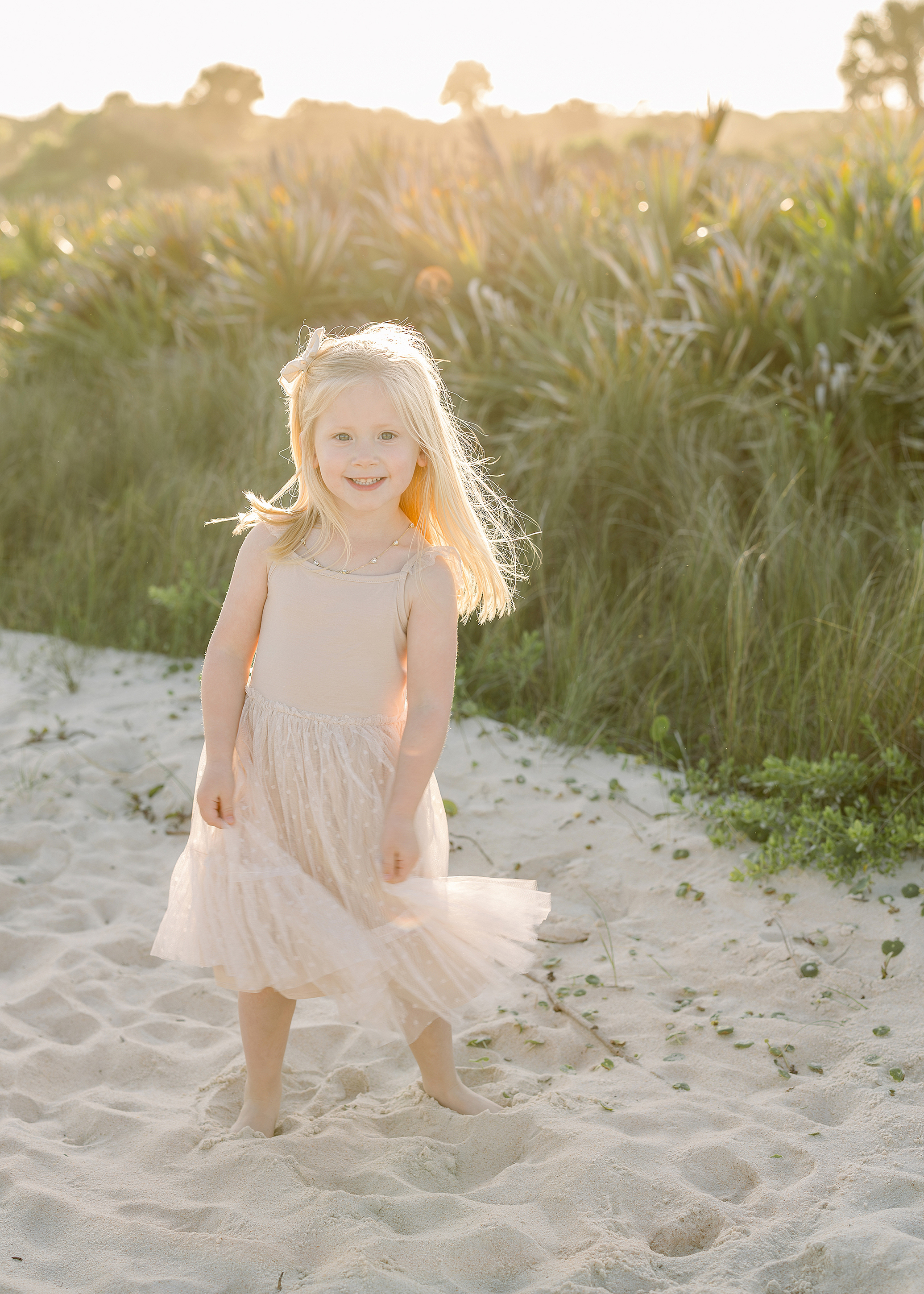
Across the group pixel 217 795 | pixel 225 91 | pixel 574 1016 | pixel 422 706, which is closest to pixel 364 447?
pixel 422 706

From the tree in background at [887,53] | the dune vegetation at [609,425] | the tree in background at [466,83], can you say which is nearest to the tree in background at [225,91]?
the tree in background at [466,83]

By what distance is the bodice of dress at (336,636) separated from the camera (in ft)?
7.28

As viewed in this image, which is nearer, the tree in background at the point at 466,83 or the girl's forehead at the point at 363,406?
the girl's forehead at the point at 363,406

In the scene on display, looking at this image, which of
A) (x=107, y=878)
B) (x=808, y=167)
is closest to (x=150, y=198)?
(x=808, y=167)

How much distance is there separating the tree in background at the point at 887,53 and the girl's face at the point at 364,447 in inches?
1871

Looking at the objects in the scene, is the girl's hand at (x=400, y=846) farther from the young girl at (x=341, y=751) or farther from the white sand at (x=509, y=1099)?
the white sand at (x=509, y=1099)

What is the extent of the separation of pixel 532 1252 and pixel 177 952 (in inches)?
34.4

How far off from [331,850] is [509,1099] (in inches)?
30.4

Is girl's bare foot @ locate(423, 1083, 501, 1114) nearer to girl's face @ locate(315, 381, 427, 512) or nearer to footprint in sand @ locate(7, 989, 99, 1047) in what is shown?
footprint in sand @ locate(7, 989, 99, 1047)

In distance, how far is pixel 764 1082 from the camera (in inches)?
100

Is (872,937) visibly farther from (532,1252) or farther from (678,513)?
(678,513)

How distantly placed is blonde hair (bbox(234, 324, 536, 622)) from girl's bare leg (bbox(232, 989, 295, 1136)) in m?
0.92

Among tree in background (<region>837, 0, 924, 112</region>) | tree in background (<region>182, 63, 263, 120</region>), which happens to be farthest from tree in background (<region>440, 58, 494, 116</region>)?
tree in background (<region>837, 0, 924, 112</region>)

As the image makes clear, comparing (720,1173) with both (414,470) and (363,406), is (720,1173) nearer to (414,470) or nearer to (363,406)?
(414,470)
